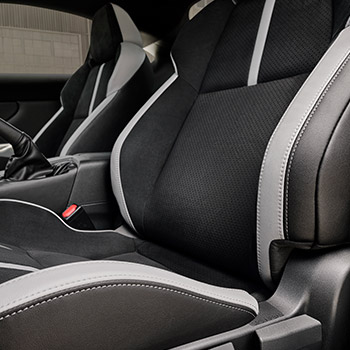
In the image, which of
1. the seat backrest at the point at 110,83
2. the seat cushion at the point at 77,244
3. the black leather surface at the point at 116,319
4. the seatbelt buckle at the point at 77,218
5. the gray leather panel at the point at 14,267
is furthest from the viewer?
the seat backrest at the point at 110,83

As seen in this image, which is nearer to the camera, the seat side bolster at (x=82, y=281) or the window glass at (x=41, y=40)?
the seat side bolster at (x=82, y=281)

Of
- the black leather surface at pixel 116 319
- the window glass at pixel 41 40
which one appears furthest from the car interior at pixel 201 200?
the window glass at pixel 41 40

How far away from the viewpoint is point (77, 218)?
1211 millimetres

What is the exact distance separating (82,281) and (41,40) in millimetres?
1844

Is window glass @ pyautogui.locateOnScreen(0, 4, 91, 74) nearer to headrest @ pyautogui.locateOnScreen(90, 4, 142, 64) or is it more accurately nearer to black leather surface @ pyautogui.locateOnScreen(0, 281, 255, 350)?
headrest @ pyautogui.locateOnScreen(90, 4, 142, 64)

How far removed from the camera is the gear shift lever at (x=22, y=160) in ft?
4.05

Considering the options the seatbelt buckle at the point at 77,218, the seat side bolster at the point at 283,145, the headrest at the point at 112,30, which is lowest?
the seatbelt buckle at the point at 77,218

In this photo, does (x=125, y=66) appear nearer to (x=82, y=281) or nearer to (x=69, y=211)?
(x=69, y=211)

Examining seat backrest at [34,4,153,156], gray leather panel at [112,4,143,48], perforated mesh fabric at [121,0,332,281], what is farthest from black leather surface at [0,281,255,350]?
gray leather panel at [112,4,143,48]

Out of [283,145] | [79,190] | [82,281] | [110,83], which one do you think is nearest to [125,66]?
[110,83]

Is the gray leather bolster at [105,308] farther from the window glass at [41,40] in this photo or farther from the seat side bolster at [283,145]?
the window glass at [41,40]

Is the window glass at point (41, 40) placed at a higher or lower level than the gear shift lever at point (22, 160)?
higher

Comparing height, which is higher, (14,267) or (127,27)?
(127,27)

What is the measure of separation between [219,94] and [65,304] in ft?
2.31
